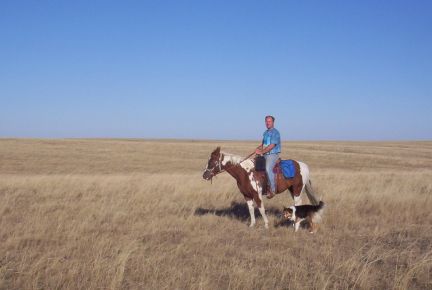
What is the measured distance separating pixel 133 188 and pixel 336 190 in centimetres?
756

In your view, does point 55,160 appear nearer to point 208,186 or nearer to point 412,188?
point 208,186

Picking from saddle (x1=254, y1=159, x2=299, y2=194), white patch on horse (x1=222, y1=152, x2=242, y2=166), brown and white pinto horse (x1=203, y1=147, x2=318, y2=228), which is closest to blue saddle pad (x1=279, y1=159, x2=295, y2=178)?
saddle (x1=254, y1=159, x2=299, y2=194)

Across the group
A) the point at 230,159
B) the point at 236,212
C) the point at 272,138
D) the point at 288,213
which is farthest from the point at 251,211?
the point at 236,212

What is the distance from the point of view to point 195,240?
8.30 m

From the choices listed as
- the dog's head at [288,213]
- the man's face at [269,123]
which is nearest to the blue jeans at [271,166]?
the man's face at [269,123]

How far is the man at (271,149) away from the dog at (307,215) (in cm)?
96

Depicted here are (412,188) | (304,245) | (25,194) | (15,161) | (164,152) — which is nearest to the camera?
(304,245)

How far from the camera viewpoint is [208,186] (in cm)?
1672

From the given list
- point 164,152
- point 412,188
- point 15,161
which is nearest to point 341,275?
point 412,188

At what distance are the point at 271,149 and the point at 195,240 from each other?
3.16 metres

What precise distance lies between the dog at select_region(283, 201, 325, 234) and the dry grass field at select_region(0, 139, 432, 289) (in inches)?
11.0

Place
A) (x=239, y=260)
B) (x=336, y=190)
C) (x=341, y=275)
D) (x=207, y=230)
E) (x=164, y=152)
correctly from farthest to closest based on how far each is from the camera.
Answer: (x=164, y=152), (x=336, y=190), (x=207, y=230), (x=239, y=260), (x=341, y=275)

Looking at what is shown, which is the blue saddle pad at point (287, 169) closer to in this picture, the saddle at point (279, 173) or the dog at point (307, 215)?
the saddle at point (279, 173)

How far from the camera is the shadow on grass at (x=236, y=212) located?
1145 cm
